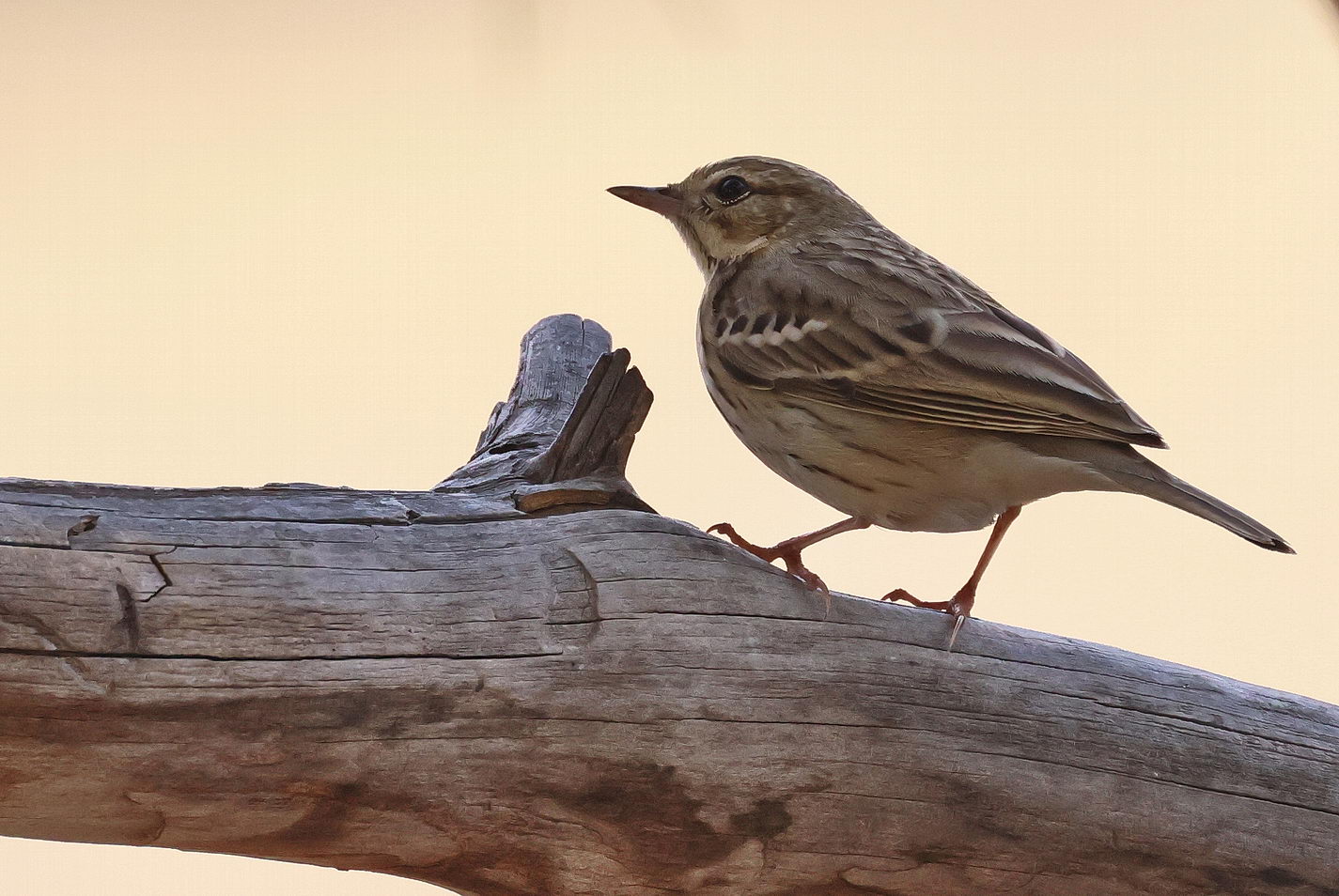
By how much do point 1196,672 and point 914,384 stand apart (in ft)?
2.67

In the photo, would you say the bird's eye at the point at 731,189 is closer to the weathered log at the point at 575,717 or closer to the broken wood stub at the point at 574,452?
the broken wood stub at the point at 574,452

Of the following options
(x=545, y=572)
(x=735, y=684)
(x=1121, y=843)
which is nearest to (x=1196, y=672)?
(x=1121, y=843)

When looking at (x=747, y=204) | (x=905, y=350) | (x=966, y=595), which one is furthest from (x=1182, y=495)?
(x=747, y=204)

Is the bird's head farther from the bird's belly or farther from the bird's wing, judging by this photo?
the bird's belly

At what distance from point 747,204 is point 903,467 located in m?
0.98

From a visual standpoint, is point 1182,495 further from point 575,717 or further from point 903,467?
point 575,717

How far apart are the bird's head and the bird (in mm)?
141

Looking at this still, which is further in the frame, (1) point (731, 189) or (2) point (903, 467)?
(1) point (731, 189)

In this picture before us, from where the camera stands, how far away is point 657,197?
125 inches

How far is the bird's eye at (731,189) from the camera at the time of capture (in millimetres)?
3115

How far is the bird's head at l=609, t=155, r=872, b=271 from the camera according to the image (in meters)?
3.12

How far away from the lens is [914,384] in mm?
2441

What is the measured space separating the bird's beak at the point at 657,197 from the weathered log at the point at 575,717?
0.86 metres

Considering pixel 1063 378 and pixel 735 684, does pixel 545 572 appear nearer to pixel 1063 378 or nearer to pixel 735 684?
pixel 735 684
